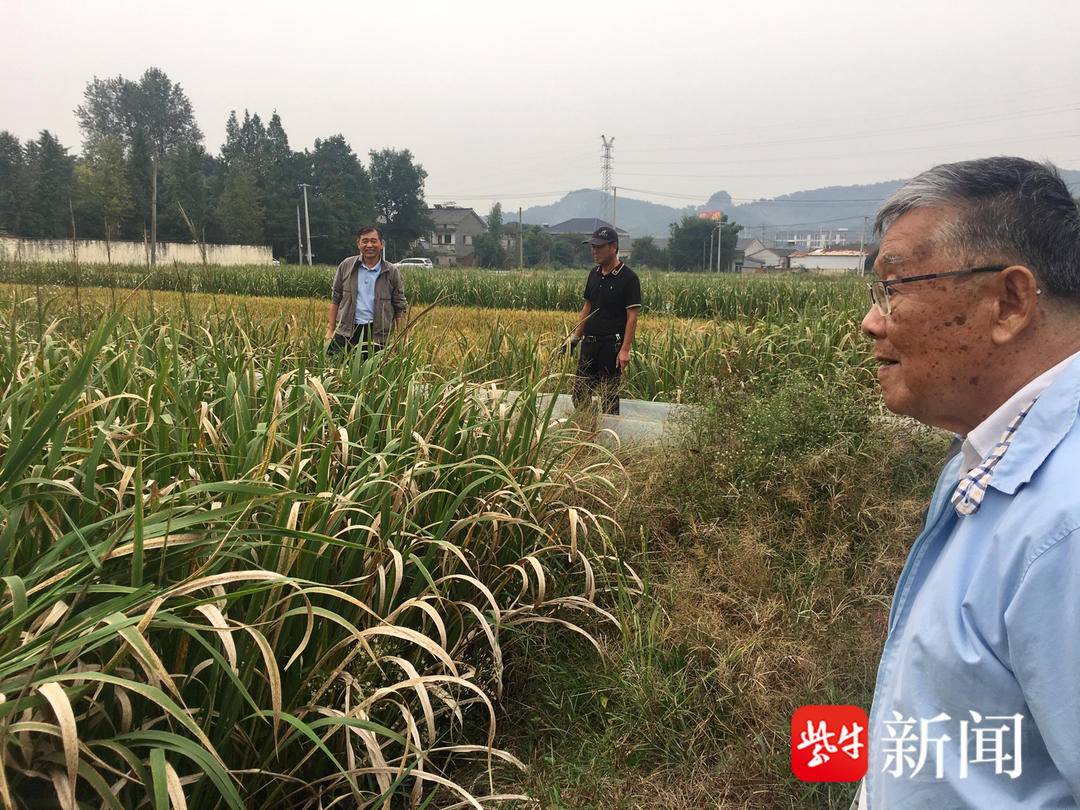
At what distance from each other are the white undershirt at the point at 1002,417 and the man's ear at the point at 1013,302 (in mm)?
69

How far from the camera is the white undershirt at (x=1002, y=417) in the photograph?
→ 98cm

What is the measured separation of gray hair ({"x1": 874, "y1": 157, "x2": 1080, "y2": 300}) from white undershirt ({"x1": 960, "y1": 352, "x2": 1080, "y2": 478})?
117 mm

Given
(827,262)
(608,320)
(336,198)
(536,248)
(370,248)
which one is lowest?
(608,320)

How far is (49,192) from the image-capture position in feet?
18.8

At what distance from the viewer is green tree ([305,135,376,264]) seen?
54406mm

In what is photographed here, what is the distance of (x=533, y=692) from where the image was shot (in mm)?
2748

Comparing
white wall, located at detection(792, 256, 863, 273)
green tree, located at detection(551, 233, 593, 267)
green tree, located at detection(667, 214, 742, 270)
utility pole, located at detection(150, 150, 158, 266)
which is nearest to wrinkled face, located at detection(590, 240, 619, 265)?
utility pole, located at detection(150, 150, 158, 266)

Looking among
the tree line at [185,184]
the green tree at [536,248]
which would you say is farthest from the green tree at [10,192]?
the green tree at [536,248]

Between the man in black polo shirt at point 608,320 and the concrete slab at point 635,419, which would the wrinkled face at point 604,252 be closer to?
the man in black polo shirt at point 608,320

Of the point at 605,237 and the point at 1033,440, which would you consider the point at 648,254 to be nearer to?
the point at 605,237

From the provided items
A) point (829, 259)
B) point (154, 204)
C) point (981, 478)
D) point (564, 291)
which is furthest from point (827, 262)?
point (981, 478)

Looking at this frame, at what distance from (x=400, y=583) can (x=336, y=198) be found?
58.5 metres

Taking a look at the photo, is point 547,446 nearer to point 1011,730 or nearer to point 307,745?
point 307,745

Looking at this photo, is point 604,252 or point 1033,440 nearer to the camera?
point 1033,440
